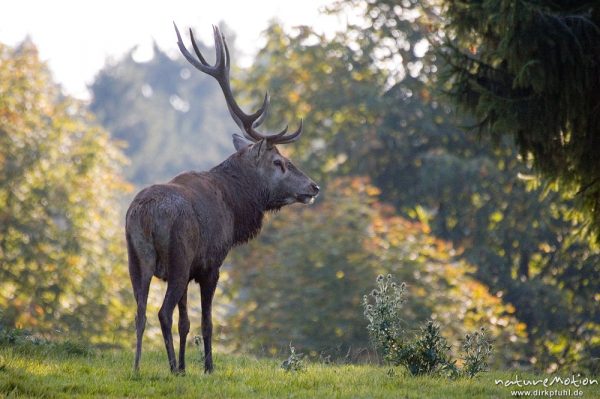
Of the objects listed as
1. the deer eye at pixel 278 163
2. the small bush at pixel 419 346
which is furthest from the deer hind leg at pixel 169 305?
the deer eye at pixel 278 163

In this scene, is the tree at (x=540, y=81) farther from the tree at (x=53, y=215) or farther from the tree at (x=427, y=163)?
the tree at (x=53, y=215)

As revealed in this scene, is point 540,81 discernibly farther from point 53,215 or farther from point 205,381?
point 53,215

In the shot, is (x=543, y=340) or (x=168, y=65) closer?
(x=543, y=340)

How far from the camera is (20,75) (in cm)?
2578

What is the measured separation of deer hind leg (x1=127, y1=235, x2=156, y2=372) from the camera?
8.89m

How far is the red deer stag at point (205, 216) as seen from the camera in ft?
29.8

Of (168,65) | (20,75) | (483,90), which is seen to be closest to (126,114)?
(168,65)

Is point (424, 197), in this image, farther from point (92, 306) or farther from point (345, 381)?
point (345, 381)

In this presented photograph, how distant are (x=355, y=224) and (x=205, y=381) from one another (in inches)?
528

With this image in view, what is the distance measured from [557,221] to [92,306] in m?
11.9

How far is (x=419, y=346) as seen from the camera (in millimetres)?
9688

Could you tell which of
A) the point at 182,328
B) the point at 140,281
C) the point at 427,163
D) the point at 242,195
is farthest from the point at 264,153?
the point at 427,163

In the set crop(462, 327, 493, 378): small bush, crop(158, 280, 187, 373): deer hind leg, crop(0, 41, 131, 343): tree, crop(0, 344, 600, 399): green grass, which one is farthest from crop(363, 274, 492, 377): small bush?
crop(0, 41, 131, 343): tree

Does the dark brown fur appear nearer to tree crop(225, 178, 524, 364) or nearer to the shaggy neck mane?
the shaggy neck mane
